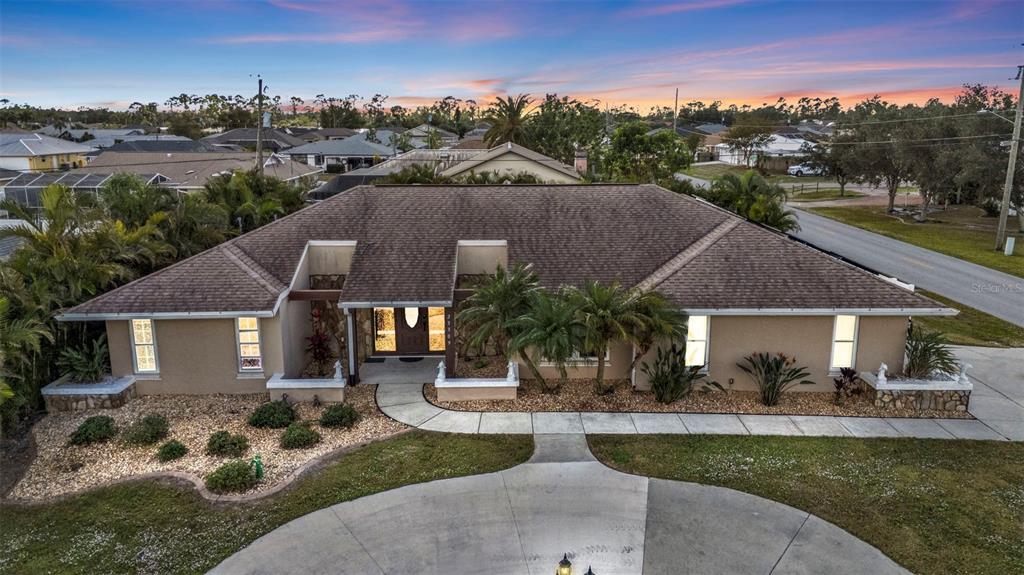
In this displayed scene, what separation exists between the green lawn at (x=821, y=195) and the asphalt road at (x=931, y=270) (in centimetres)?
1619

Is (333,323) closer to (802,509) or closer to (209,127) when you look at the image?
(802,509)

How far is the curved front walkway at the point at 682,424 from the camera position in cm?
1312

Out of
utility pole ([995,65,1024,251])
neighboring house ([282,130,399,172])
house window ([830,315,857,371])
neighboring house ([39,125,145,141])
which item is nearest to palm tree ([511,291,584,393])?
house window ([830,315,857,371])

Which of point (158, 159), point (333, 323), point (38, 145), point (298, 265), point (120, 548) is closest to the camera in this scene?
point (120, 548)

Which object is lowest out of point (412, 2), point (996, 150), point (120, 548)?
point (120, 548)

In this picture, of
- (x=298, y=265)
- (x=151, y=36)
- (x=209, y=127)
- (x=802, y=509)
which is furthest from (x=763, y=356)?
(x=209, y=127)

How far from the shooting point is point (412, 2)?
704 inches

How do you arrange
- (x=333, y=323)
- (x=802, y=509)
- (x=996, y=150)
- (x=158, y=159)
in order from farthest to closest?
(x=158, y=159), (x=996, y=150), (x=333, y=323), (x=802, y=509)

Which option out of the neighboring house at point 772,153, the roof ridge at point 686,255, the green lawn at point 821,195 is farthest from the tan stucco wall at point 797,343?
the neighboring house at point 772,153

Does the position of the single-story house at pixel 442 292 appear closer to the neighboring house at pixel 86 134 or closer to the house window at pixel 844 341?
the house window at pixel 844 341

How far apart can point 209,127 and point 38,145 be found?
A: 2977 inches

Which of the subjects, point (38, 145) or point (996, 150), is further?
point (38, 145)

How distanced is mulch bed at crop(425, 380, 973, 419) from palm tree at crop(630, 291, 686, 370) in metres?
1.36

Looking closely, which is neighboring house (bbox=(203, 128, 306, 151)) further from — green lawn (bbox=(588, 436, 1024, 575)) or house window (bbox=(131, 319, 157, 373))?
green lawn (bbox=(588, 436, 1024, 575))
